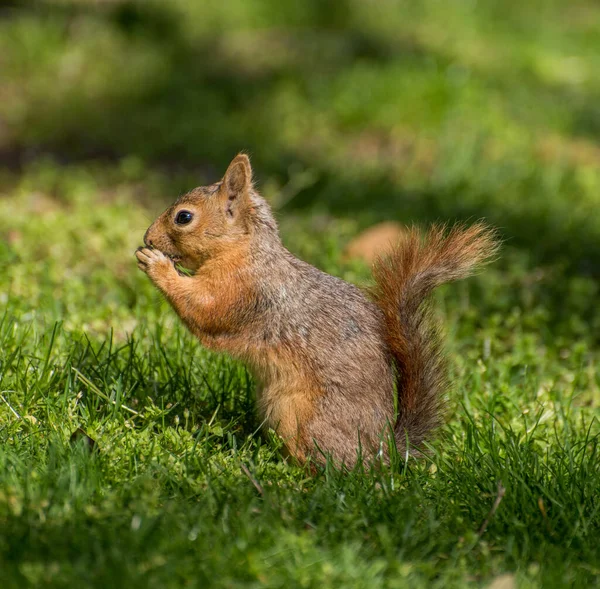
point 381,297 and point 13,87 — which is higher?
point 13,87

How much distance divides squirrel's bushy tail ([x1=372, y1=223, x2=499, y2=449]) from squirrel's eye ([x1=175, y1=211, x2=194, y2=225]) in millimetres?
625

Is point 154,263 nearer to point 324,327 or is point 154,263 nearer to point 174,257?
point 174,257

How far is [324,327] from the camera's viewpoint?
291 centimetres

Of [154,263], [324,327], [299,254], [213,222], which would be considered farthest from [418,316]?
[299,254]

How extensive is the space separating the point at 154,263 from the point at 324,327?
0.57 m

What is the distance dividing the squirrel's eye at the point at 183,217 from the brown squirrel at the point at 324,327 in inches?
0.6

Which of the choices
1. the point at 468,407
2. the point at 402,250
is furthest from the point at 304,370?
the point at 468,407

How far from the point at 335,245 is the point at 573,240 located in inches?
51.2

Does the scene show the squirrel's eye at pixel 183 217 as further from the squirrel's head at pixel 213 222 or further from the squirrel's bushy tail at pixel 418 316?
the squirrel's bushy tail at pixel 418 316

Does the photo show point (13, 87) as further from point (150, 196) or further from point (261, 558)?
point (261, 558)

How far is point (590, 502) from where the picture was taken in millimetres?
2518

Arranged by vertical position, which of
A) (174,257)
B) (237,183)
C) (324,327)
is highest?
(237,183)

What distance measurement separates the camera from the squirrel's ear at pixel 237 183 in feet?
10.2

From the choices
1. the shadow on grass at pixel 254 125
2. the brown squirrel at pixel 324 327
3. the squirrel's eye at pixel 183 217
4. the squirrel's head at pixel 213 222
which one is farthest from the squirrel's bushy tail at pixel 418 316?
the shadow on grass at pixel 254 125
